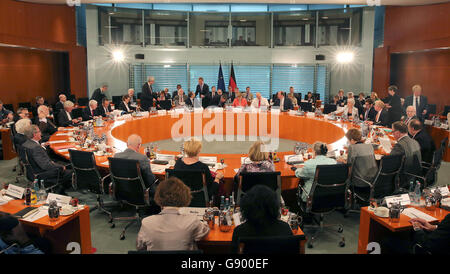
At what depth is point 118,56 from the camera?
1429 cm

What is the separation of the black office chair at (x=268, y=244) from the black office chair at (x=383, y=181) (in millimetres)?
2693

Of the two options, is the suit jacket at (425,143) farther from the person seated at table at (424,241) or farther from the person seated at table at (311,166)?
the person seated at table at (424,241)

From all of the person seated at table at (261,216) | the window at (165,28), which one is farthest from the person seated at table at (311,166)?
the window at (165,28)

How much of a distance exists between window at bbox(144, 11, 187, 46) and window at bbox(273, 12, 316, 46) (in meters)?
3.53

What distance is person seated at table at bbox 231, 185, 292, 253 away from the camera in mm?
2465

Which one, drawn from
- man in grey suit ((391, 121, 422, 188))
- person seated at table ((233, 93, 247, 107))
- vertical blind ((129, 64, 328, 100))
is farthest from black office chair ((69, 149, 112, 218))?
vertical blind ((129, 64, 328, 100))

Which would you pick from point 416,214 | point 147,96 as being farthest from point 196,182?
point 147,96

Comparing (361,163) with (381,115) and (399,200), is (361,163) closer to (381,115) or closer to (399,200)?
(399,200)

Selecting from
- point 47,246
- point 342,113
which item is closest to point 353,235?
point 47,246

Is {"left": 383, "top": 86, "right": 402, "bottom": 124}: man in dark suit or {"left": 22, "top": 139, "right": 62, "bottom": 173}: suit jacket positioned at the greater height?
{"left": 383, "top": 86, "right": 402, "bottom": 124}: man in dark suit

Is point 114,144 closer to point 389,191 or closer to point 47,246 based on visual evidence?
point 47,246

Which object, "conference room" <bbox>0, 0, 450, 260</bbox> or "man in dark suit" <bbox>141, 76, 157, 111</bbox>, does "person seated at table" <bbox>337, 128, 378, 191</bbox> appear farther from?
"man in dark suit" <bbox>141, 76, 157, 111</bbox>

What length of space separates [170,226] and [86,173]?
2777mm
